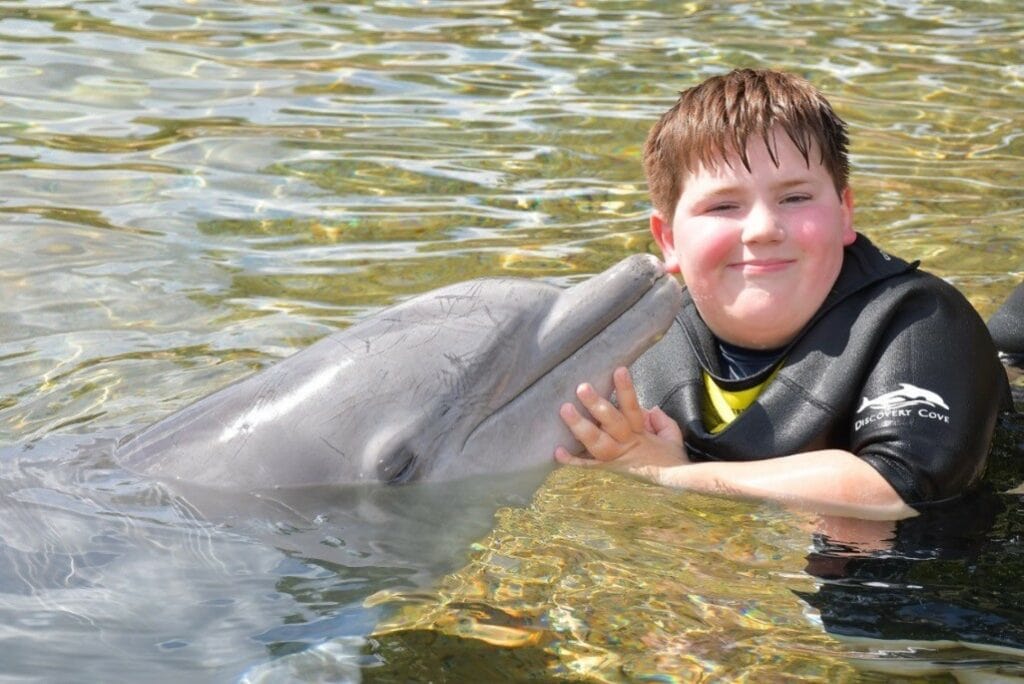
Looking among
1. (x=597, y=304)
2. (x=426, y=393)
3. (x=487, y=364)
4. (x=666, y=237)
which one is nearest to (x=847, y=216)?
(x=666, y=237)

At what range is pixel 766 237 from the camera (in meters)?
5.40

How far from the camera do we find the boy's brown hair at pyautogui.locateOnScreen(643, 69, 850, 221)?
18.2 ft

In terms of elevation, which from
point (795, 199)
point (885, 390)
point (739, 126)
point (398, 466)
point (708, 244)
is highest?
point (739, 126)

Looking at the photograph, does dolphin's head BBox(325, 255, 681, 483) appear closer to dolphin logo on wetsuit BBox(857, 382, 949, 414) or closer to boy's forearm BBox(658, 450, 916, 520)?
boy's forearm BBox(658, 450, 916, 520)

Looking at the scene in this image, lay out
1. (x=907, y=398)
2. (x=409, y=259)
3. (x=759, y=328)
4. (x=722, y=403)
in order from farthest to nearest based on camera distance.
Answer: (x=409, y=259) → (x=722, y=403) → (x=759, y=328) → (x=907, y=398)

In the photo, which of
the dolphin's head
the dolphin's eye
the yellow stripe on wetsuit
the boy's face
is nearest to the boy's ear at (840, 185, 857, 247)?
the boy's face

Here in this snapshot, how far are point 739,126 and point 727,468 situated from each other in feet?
3.98

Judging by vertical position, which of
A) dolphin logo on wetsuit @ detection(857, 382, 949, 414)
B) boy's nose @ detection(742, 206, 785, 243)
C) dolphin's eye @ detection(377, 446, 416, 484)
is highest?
boy's nose @ detection(742, 206, 785, 243)

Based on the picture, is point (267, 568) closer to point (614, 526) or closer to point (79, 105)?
point (614, 526)

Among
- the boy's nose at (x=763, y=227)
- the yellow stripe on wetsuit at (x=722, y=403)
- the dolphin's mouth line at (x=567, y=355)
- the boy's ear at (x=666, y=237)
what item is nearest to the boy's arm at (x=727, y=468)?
the dolphin's mouth line at (x=567, y=355)

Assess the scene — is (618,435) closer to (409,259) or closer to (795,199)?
(795,199)

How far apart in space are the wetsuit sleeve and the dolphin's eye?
1.51m

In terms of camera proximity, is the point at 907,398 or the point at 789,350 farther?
the point at 789,350

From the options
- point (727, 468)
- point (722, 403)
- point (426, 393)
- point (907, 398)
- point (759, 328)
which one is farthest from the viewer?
point (722, 403)
